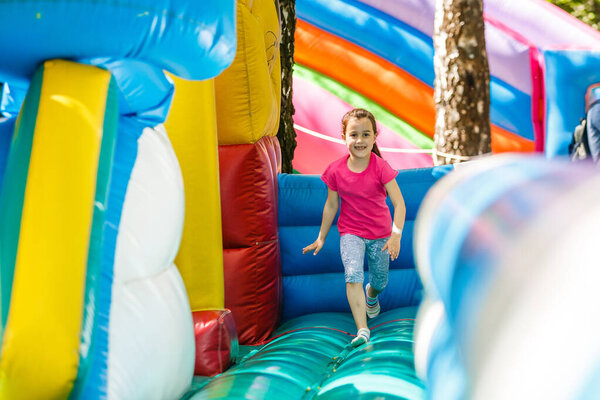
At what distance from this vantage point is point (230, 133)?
2.10 meters

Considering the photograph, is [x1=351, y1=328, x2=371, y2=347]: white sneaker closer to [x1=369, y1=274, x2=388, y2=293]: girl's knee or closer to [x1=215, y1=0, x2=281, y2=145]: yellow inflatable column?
[x1=369, y1=274, x2=388, y2=293]: girl's knee

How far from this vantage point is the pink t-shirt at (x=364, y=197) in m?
2.19

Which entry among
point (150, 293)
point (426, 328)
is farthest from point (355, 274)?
point (426, 328)

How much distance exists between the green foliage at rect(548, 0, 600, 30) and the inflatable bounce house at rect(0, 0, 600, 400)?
22.0ft

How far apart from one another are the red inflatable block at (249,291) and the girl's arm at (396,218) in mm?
422

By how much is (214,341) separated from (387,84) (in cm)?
298

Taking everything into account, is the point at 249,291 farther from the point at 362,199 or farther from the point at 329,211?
the point at 362,199

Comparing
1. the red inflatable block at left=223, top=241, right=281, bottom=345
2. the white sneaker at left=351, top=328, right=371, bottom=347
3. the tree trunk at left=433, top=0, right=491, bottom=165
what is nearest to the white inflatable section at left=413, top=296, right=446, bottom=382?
the white sneaker at left=351, top=328, right=371, bottom=347

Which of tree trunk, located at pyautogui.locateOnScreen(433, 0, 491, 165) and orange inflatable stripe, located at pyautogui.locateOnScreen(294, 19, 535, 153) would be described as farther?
orange inflatable stripe, located at pyautogui.locateOnScreen(294, 19, 535, 153)

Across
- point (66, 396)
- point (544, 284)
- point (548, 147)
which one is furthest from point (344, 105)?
point (544, 284)

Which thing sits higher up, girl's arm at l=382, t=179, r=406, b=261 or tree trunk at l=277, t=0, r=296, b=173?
tree trunk at l=277, t=0, r=296, b=173

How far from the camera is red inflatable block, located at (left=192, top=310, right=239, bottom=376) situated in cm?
162

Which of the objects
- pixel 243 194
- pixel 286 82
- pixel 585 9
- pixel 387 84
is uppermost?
pixel 585 9

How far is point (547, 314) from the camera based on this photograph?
0.41 metres
